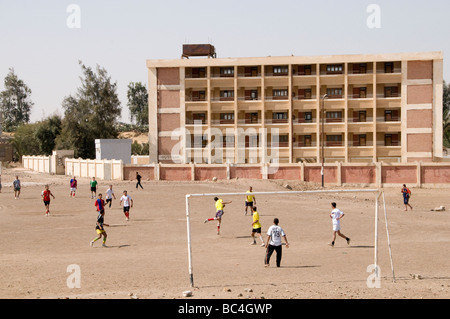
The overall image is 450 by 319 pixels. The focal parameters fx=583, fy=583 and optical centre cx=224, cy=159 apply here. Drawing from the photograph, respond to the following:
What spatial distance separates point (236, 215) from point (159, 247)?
10.9 m

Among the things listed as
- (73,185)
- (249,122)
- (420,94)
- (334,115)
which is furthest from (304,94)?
(73,185)

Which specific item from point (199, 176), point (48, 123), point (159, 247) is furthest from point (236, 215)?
point (48, 123)

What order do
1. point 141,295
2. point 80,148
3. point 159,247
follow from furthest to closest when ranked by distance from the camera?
point 80,148 < point 159,247 < point 141,295

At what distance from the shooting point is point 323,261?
2047 cm

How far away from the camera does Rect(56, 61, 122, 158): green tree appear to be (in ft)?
291

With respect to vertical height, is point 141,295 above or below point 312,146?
below

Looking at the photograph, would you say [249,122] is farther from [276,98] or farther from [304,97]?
[304,97]

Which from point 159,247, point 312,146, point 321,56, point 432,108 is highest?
point 321,56

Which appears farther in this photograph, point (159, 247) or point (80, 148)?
point (80, 148)

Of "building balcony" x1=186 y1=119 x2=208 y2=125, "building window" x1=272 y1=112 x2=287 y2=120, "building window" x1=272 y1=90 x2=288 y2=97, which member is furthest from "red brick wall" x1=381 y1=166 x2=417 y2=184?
"building balcony" x1=186 y1=119 x2=208 y2=125

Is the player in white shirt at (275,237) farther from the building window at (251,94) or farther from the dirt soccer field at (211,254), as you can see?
the building window at (251,94)

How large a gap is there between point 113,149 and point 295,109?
76.5 ft

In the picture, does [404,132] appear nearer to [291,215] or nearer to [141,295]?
[291,215]
